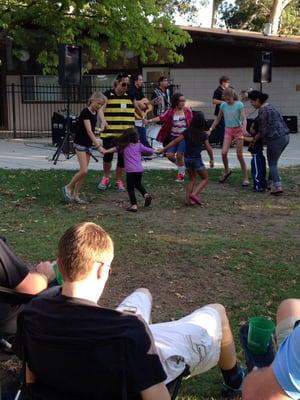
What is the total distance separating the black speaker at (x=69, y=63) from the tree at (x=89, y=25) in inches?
112

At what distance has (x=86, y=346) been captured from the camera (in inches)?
78.1

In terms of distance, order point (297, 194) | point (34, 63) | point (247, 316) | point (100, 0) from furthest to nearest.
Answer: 1. point (34, 63)
2. point (100, 0)
3. point (297, 194)
4. point (247, 316)

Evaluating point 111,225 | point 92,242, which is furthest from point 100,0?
point 92,242

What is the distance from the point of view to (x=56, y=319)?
2041 mm

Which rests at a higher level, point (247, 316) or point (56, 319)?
point (56, 319)

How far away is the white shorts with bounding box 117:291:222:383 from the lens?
8.08ft

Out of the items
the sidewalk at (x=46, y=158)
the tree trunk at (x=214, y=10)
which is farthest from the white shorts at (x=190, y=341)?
the tree trunk at (x=214, y=10)

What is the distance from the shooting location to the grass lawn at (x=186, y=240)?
177 inches

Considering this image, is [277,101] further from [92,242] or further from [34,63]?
[92,242]

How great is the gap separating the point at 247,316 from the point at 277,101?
17512 mm

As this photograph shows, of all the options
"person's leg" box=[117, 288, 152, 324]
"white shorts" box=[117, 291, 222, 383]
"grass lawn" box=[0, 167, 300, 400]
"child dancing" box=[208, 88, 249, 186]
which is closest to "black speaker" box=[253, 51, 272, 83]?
"child dancing" box=[208, 88, 249, 186]

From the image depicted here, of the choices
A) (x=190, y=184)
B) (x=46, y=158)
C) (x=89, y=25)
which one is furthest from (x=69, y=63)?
(x=190, y=184)

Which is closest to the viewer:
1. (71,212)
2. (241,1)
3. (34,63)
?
(71,212)

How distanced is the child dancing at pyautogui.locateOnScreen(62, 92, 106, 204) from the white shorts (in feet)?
15.9
